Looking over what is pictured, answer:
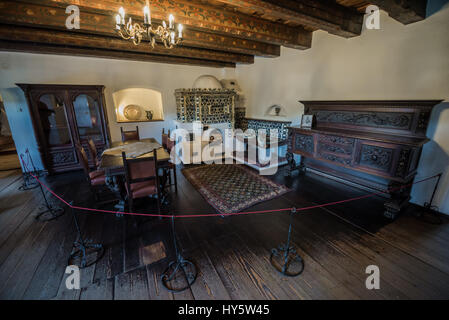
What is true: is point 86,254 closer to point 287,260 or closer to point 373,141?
point 287,260

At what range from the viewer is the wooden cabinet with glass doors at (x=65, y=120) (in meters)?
3.84

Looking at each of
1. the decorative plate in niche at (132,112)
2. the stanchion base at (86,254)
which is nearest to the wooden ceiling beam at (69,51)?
the decorative plate in niche at (132,112)

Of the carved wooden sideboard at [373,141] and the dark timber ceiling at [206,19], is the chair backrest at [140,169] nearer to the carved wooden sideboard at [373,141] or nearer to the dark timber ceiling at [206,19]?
the dark timber ceiling at [206,19]

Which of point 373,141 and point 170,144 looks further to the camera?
point 170,144

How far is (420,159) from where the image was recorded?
269 centimetres

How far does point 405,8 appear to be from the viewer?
6.95ft

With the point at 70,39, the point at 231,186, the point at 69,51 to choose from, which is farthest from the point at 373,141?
the point at 69,51

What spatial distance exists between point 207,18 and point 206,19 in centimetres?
2

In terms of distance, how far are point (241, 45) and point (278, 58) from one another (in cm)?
134

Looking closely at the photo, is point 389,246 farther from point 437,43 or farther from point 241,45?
point 241,45

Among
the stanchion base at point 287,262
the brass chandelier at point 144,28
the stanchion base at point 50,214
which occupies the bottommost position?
the stanchion base at point 287,262

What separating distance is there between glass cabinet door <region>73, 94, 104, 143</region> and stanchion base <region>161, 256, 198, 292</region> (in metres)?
3.98

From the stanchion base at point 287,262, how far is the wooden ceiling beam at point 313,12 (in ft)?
8.83
